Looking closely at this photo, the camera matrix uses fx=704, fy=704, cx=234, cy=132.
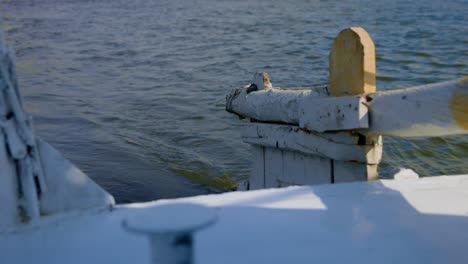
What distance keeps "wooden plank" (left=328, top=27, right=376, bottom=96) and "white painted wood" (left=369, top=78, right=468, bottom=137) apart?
174 mm

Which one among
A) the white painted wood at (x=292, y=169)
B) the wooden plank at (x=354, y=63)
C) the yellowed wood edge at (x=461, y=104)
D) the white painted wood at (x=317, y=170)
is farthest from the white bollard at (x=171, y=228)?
the white painted wood at (x=292, y=169)

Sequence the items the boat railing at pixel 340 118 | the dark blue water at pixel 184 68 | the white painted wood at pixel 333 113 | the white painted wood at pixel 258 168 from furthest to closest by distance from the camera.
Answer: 1. the dark blue water at pixel 184 68
2. the white painted wood at pixel 258 168
3. the white painted wood at pixel 333 113
4. the boat railing at pixel 340 118

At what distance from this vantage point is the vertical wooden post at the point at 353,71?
343 centimetres

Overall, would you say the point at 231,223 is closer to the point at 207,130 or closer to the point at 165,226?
the point at 165,226

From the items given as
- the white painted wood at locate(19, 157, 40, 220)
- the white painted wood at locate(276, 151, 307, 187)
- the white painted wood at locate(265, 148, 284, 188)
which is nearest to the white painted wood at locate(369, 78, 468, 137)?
the white painted wood at locate(276, 151, 307, 187)

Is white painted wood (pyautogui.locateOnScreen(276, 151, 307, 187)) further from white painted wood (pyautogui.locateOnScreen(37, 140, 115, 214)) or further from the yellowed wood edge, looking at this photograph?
white painted wood (pyautogui.locateOnScreen(37, 140, 115, 214))

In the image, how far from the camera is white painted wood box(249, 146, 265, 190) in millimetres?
4262

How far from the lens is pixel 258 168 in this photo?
4.30 m

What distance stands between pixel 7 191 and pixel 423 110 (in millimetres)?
1728

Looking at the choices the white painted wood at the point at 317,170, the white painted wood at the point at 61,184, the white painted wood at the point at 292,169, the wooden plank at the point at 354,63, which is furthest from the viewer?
the white painted wood at the point at 292,169

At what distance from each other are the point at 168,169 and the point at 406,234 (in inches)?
172

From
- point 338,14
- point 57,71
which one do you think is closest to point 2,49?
point 57,71

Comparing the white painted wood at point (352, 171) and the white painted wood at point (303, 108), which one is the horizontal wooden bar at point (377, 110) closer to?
the white painted wood at point (303, 108)

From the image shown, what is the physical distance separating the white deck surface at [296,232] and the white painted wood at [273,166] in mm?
1446
